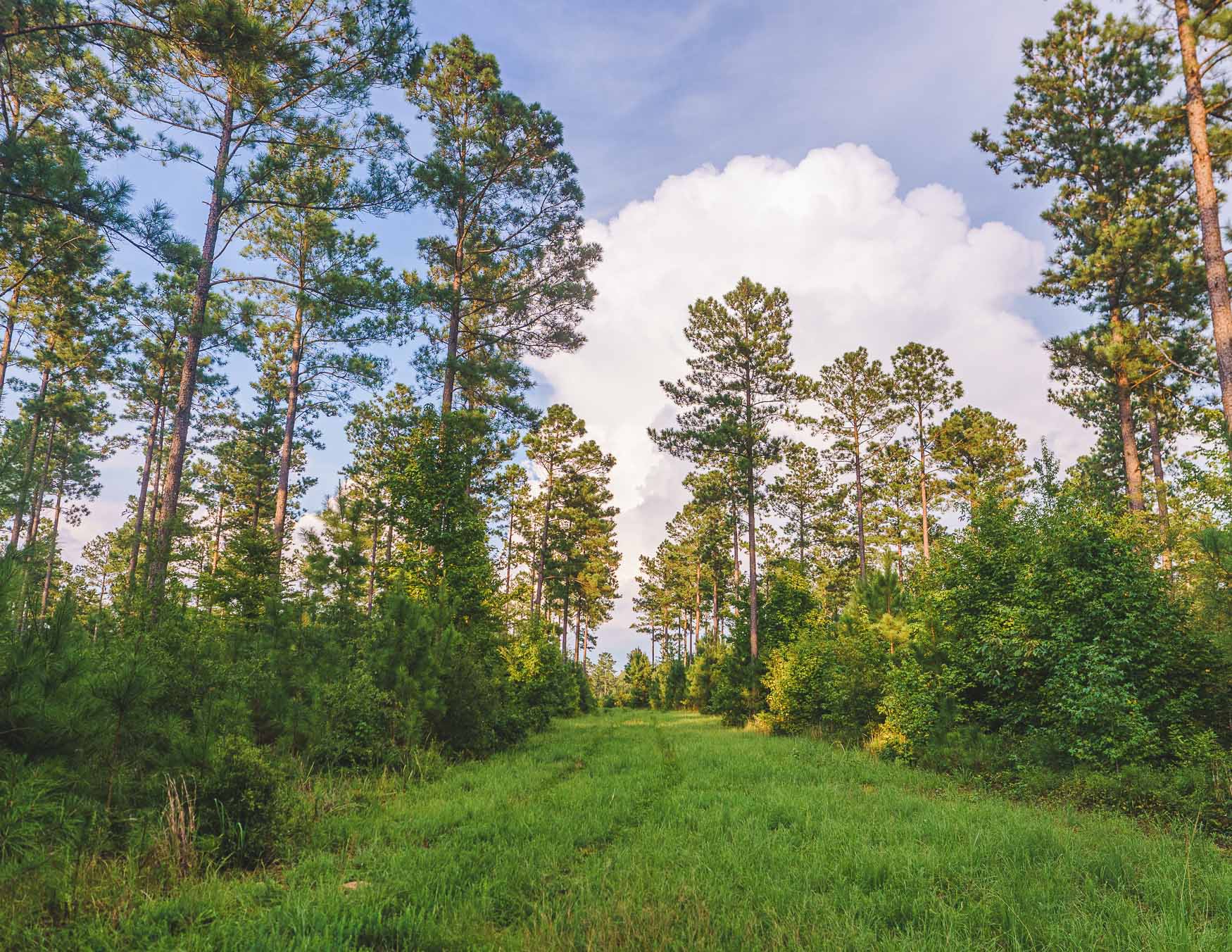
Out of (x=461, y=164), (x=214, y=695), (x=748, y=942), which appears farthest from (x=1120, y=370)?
(x=214, y=695)

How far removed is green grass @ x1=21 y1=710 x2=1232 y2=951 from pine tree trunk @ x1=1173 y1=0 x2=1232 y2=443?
1010cm

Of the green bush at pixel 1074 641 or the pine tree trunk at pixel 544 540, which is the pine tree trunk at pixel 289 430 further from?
the green bush at pixel 1074 641

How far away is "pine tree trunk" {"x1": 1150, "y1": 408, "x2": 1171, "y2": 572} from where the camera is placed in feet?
36.9

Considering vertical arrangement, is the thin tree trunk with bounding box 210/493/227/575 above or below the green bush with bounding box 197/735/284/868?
above

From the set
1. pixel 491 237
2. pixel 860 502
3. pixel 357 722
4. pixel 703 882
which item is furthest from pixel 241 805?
pixel 860 502

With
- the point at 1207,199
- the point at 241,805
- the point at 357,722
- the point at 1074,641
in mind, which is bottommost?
the point at 357,722

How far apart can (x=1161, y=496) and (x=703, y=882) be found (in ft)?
62.2

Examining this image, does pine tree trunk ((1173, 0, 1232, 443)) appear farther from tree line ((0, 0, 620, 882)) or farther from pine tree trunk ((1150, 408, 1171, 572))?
tree line ((0, 0, 620, 882))

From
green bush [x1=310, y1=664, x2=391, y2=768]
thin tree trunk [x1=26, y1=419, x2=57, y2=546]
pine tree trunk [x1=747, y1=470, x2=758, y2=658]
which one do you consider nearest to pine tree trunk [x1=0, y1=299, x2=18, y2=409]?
thin tree trunk [x1=26, y1=419, x2=57, y2=546]

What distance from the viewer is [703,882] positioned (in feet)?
14.4

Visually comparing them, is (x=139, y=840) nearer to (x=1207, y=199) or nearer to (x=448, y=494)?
(x=448, y=494)

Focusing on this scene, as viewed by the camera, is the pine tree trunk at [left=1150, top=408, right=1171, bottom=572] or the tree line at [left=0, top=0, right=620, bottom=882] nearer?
the tree line at [left=0, top=0, right=620, bottom=882]

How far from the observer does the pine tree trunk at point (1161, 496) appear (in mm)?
11258

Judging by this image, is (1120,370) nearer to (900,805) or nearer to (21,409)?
(900,805)
